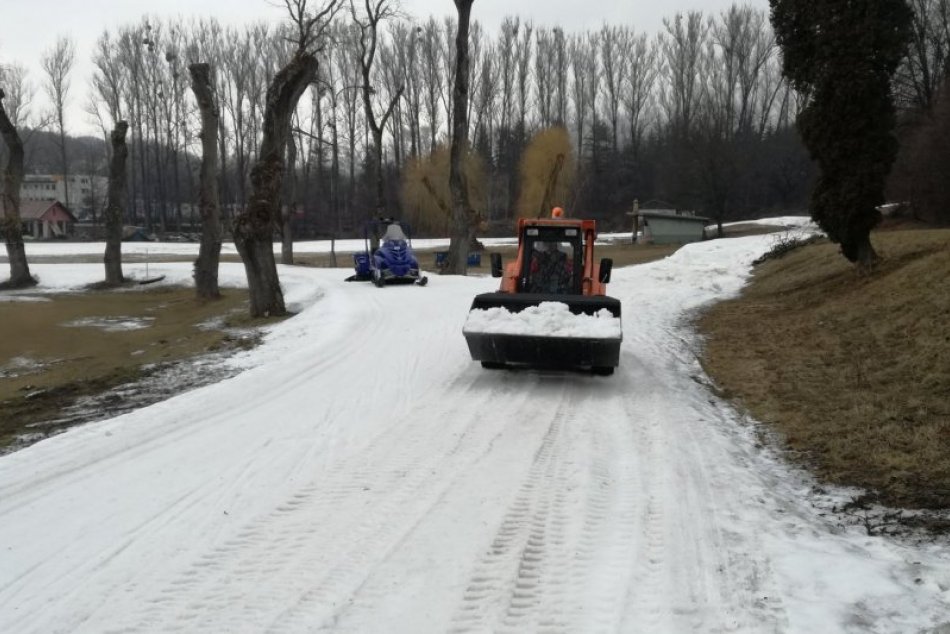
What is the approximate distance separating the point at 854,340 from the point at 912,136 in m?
29.4

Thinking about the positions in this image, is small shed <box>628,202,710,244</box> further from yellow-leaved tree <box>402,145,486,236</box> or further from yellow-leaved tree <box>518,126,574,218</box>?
yellow-leaved tree <box>402,145,486,236</box>

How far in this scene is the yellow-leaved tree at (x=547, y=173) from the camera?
53812 millimetres

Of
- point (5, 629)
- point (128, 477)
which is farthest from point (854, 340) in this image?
point (5, 629)

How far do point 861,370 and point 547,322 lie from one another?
13.0ft

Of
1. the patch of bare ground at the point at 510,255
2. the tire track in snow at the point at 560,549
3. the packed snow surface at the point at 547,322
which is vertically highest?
the patch of bare ground at the point at 510,255

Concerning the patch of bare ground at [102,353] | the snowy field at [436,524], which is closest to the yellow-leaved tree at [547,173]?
the patch of bare ground at [102,353]

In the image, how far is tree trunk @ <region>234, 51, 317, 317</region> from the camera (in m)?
16.0

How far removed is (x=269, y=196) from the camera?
16062 mm

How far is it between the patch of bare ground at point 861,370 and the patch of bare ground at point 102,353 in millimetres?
7065

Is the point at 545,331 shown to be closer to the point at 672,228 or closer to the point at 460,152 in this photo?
the point at 460,152

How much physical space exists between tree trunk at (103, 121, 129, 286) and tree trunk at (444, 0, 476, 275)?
14.5 meters

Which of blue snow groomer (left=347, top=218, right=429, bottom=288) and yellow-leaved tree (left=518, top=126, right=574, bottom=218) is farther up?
yellow-leaved tree (left=518, top=126, right=574, bottom=218)

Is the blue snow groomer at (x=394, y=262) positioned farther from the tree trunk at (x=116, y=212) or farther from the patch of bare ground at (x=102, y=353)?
the tree trunk at (x=116, y=212)

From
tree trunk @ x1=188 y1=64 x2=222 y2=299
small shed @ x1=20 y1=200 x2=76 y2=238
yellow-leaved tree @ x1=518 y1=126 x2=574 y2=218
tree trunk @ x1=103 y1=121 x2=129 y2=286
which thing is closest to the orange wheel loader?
tree trunk @ x1=188 y1=64 x2=222 y2=299
